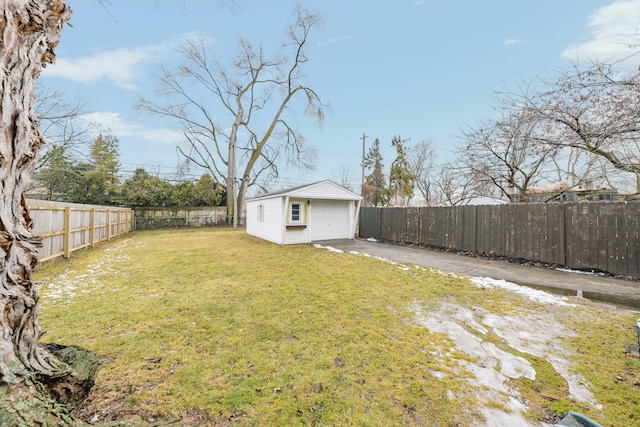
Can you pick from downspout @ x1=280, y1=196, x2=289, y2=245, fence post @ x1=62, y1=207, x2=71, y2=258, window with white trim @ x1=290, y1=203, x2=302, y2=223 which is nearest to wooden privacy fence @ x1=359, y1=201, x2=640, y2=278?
window with white trim @ x1=290, y1=203, x2=302, y2=223

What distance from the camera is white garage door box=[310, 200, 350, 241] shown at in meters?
10.8

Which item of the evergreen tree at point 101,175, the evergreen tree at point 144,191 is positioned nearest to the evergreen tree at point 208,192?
the evergreen tree at point 144,191

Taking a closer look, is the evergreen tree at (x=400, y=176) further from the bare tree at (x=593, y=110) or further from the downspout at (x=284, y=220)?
the bare tree at (x=593, y=110)

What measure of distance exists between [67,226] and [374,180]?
2102 centimetres

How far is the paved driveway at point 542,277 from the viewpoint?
4273 mm

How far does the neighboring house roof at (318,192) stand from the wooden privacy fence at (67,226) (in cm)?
627

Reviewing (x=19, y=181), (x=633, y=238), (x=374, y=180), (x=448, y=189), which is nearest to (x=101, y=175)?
(x=19, y=181)

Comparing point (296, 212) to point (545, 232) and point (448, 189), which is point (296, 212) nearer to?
point (545, 232)

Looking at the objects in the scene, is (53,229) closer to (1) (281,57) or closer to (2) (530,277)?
(2) (530,277)

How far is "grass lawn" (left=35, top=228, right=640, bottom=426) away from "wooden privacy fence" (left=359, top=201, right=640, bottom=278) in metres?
2.87

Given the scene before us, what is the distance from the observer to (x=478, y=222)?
26.2 feet

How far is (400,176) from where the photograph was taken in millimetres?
19531

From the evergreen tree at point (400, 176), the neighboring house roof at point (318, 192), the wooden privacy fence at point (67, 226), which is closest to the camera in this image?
the wooden privacy fence at point (67, 226)

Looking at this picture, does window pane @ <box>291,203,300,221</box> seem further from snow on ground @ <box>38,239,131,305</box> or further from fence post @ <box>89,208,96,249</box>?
fence post @ <box>89,208,96,249</box>
